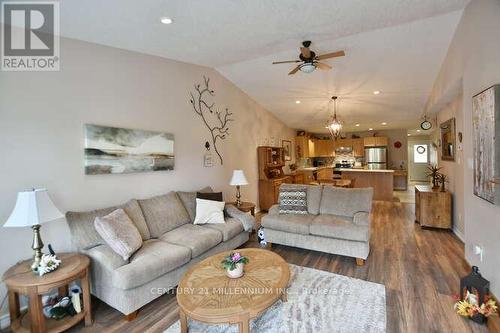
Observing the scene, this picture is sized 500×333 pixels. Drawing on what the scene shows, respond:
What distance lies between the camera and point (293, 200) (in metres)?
4.04

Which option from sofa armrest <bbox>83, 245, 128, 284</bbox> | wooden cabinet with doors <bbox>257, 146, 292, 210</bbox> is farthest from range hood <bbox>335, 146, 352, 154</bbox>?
sofa armrest <bbox>83, 245, 128, 284</bbox>

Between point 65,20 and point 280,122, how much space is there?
6.12 m

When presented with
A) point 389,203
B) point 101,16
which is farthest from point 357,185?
point 101,16

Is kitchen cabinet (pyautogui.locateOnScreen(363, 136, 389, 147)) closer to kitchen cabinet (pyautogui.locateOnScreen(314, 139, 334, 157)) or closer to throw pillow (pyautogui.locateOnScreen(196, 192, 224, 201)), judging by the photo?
kitchen cabinet (pyautogui.locateOnScreen(314, 139, 334, 157))

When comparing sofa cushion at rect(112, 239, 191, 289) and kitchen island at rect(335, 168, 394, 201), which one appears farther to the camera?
kitchen island at rect(335, 168, 394, 201)

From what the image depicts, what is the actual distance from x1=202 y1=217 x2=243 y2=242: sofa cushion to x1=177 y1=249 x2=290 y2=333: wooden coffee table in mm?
967

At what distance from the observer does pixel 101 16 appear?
2.42 meters

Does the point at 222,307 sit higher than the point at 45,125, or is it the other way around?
the point at 45,125

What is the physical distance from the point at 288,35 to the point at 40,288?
12.4 ft

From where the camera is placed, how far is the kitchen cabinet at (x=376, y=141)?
9133 millimetres

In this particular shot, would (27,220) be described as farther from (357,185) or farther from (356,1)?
(357,185)

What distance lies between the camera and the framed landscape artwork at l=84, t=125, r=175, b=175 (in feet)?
9.50

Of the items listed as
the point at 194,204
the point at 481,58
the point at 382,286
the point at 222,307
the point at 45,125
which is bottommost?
the point at 382,286

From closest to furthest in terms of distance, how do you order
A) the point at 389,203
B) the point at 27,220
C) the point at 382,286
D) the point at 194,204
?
the point at 27,220 → the point at 382,286 → the point at 194,204 → the point at 389,203
